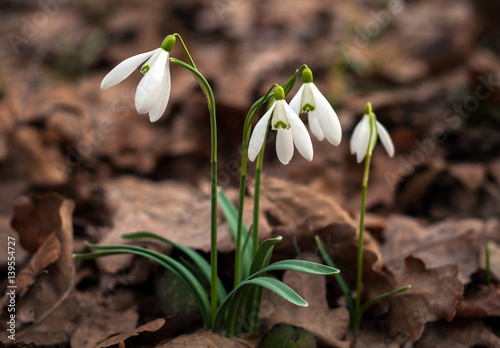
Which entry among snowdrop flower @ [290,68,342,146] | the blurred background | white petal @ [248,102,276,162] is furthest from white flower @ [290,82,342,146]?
the blurred background

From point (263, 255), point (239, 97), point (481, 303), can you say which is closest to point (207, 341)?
point (263, 255)

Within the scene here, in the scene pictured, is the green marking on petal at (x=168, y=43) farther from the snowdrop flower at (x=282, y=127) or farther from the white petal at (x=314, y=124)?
the white petal at (x=314, y=124)

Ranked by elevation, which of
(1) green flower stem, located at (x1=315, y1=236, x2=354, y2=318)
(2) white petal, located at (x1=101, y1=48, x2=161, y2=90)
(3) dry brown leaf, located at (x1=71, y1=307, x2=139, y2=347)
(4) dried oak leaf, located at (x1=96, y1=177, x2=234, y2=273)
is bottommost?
(3) dry brown leaf, located at (x1=71, y1=307, x2=139, y2=347)

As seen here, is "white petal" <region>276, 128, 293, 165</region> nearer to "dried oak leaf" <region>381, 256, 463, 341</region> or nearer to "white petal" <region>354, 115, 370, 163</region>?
"white petal" <region>354, 115, 370, 163</region>

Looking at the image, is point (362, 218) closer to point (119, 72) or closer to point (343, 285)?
point (343, 285)

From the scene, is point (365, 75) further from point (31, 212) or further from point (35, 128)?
point (31, 212)
